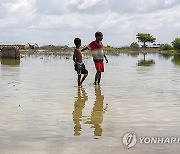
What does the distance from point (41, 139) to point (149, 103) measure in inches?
126

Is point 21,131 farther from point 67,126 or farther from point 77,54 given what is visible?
point 77,54

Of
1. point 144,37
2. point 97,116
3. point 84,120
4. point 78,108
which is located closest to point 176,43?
point 144,37

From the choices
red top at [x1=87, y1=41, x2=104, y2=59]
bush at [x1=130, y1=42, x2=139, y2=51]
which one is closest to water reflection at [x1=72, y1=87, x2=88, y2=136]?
red top at [x1=87, y1=41, x2=104, y2=59]

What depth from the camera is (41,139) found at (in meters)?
4.23

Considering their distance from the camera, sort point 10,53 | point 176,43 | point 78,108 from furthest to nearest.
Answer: point 176,43
point 10,53
point 78,108

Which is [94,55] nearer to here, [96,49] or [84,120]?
[96,49]

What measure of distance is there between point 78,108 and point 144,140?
231cm

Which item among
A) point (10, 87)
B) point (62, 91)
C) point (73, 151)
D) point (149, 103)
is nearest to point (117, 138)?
point (73, 151)

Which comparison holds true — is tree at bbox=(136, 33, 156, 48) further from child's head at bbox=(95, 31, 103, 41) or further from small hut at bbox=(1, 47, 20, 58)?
child's head at bbox=(95, 31, 103, 41)

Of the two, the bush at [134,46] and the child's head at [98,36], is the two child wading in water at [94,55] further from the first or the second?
the bush at [134,46]

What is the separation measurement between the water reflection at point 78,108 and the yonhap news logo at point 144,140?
2.22ft

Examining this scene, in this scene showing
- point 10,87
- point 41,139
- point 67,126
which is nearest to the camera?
point 41,139

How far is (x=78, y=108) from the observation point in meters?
6.32

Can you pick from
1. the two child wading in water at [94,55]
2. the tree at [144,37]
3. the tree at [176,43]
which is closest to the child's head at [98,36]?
the two child wading in water at [94,55]
